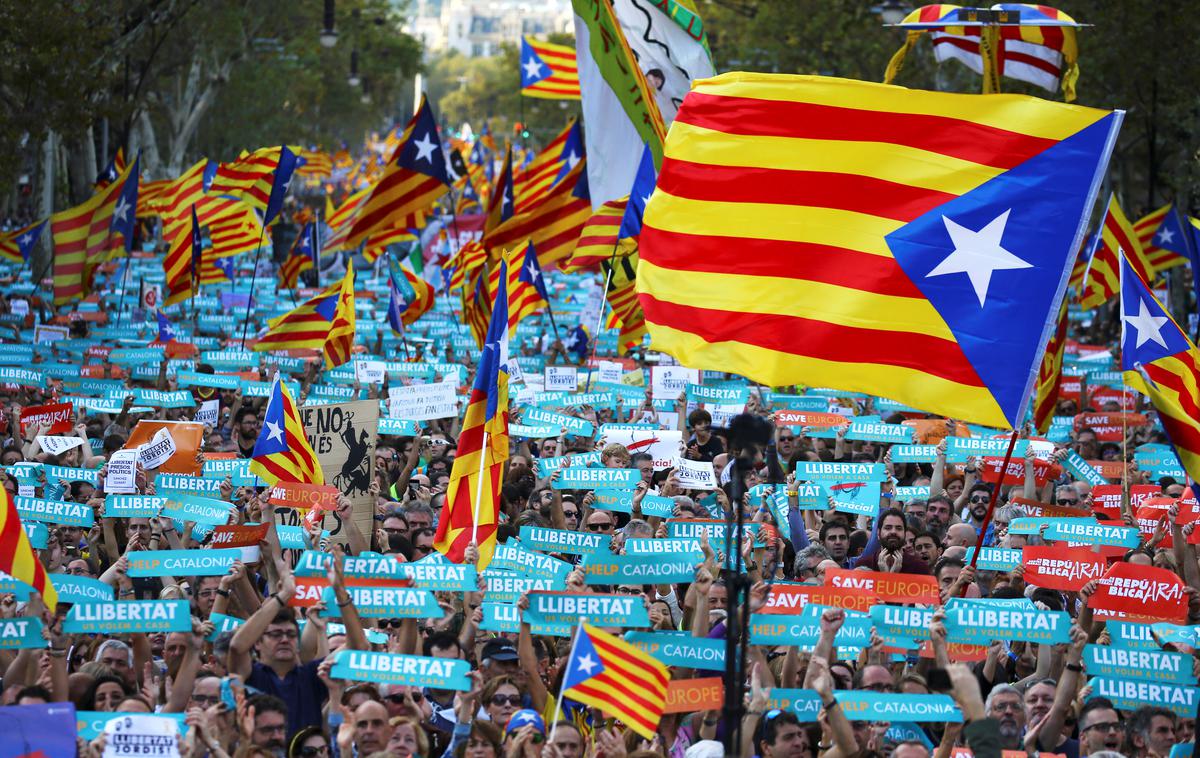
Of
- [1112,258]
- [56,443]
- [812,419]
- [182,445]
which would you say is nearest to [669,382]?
[812,419]

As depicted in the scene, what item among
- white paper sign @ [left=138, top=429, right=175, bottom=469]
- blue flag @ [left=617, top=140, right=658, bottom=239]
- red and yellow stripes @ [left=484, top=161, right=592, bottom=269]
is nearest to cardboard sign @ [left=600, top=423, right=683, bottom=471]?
blue flag @ [left=617, top=140, right=658, bottom=239]

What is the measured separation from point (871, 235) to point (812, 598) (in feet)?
6.20

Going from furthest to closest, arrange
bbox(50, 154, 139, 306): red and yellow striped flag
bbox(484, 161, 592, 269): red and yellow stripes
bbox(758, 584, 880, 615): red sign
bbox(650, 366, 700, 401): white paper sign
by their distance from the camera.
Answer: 1. bbox(50, 154, 139, 306): red and yellow striped flag
2. bbox(484, 161, 592, 269): red and yellow stripes
3. bbox(650, 366, 700, 401): white paper sign
4. bbox(758, 584, 880, 615): red sign

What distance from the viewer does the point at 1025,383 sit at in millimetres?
8516

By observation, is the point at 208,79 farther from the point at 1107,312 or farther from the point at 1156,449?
the point at 1156,449

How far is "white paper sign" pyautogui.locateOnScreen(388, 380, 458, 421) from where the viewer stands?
53.3 feet

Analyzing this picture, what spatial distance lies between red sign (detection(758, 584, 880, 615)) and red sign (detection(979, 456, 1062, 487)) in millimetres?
5271

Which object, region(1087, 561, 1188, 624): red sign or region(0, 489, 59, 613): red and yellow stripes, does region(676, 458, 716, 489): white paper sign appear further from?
region(0, 489, 59, 613): red and yellow stripes

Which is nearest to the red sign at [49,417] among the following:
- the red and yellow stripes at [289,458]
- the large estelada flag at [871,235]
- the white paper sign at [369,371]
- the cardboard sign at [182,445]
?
the cardboard sign at [182,445]

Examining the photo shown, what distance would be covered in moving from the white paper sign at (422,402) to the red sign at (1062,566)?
720 centimetres

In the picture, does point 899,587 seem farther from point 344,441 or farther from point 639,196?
point 639,196

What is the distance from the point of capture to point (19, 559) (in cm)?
840

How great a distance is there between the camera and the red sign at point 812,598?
930 cm

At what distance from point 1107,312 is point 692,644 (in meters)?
31.7
